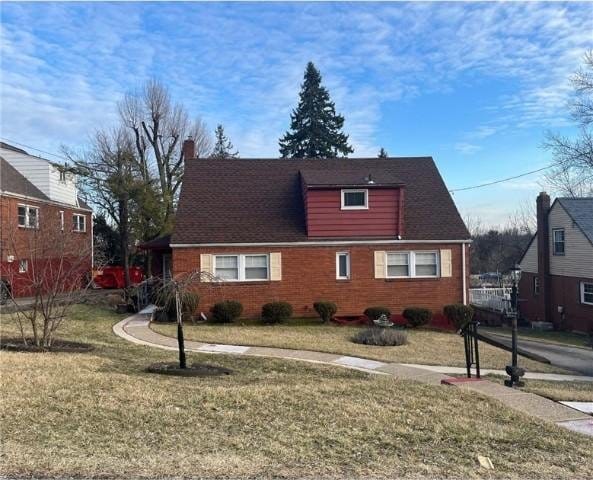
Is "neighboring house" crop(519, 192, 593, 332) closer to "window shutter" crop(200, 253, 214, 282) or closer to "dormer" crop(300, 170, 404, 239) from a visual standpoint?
"dormer" crop(300, 170, 404, 239)

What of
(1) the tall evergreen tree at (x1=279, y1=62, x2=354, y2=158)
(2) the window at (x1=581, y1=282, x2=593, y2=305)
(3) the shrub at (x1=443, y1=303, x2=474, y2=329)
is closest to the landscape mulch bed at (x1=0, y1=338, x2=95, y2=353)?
(3) the shrub at (x1=443, y1=303, x2=474, y2=329)

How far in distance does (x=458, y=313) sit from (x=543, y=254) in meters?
13.8

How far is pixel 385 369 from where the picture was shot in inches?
473

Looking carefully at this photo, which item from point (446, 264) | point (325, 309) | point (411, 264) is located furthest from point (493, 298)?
point (325, 309)

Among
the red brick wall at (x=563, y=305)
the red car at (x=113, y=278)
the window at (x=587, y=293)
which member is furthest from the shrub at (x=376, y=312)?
the red car at (x=113, y=278)

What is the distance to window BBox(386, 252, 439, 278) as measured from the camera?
70.1 ft

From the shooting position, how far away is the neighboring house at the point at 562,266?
2777 centimetres

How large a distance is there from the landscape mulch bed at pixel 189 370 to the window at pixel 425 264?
42.0ft

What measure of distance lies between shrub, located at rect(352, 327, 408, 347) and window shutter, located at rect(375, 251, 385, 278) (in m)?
4.63

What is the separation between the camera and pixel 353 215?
21297mm

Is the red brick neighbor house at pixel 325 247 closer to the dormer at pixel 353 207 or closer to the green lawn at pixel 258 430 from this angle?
the dormer at pixel 353 207

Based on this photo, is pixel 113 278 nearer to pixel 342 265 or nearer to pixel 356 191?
pixel 342 265

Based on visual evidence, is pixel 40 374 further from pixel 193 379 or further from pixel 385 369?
pixel 385 369

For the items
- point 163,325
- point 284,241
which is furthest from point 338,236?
point 163,325
